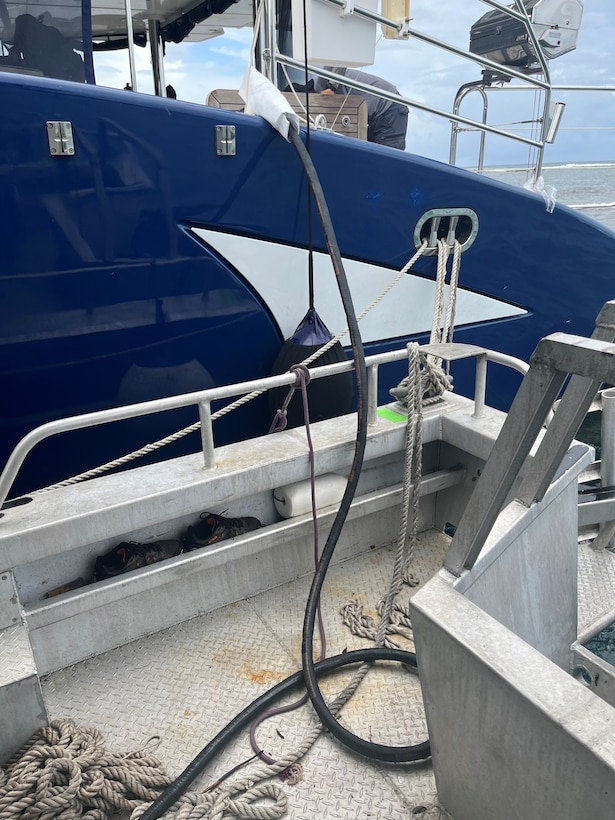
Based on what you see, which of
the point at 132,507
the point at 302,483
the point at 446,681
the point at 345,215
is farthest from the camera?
the point at 345,215

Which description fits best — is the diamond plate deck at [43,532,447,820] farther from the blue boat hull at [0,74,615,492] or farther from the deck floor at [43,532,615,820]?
the blue boat hull at [0,74,615,492]

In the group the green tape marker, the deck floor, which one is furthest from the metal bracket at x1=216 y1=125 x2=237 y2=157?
the deck floor

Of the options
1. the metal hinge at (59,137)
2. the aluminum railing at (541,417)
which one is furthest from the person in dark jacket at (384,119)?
the aluminum railing at (541,417)

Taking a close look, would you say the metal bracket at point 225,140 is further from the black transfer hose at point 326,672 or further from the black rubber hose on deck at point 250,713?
the black rubber hose on deck at point 250,713

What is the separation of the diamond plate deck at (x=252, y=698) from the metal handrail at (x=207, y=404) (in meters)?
0.71

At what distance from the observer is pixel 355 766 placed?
1.85 meters

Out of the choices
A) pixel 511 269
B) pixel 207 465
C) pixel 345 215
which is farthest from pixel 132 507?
pixel 511 269

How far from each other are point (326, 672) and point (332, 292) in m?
2.06

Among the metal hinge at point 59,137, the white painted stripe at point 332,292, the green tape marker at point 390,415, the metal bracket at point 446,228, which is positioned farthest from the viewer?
the metal bracket at point 446,228

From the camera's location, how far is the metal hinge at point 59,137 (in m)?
2.51

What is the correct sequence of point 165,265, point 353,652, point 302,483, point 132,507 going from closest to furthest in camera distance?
point 132,507 → point 353,652 → point 302,483 → point 165,265

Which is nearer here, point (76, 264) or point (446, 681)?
point (446, 681)

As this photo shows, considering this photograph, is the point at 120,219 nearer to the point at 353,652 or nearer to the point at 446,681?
the point at 353,652

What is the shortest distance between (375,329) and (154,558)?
6.68ft
